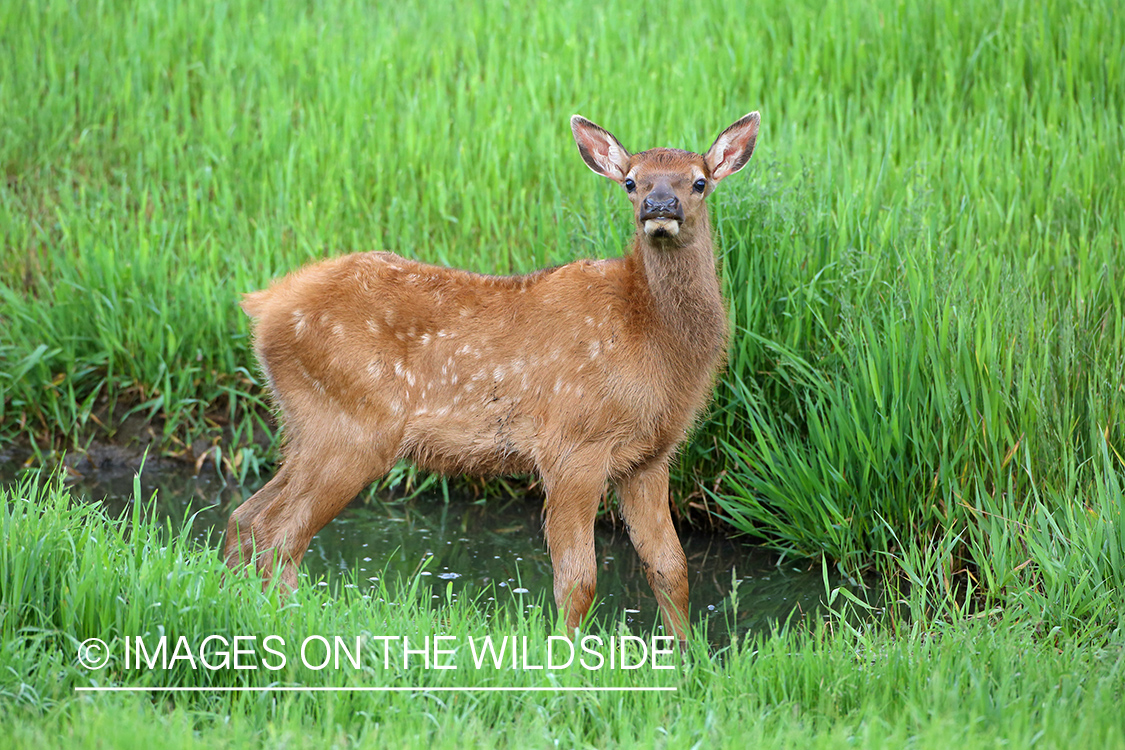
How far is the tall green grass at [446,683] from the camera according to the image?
3525 millimetres

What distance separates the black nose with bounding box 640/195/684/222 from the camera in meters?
4.89

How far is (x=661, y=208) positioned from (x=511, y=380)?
0.98m

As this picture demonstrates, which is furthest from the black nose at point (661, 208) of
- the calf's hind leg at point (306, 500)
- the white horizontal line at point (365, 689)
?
the white horizontal line at point (365, 689)

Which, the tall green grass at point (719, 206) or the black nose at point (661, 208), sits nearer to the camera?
the black nose at point (661, 208)

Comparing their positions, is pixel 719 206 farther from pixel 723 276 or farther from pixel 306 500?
pixel 306 500

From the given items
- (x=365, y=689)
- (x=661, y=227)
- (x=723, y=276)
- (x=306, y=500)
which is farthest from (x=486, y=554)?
(x=365, y=689)

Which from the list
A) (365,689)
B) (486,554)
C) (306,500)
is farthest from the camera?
(486,554)

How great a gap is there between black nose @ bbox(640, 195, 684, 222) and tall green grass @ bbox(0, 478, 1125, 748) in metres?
1.68

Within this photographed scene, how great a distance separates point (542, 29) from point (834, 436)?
5041 mm

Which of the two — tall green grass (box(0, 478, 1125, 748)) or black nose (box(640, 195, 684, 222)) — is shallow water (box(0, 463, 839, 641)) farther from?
black nose (box(640, 195, 684, 222))

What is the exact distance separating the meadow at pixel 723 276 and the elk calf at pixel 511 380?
61 centimetres

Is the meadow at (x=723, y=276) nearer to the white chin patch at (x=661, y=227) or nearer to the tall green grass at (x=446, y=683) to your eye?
the tall green grass at (x=446, y=683)

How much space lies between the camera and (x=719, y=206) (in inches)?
253

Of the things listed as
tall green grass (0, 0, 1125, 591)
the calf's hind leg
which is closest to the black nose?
tall green grass (0, 0, 1125, 591)
